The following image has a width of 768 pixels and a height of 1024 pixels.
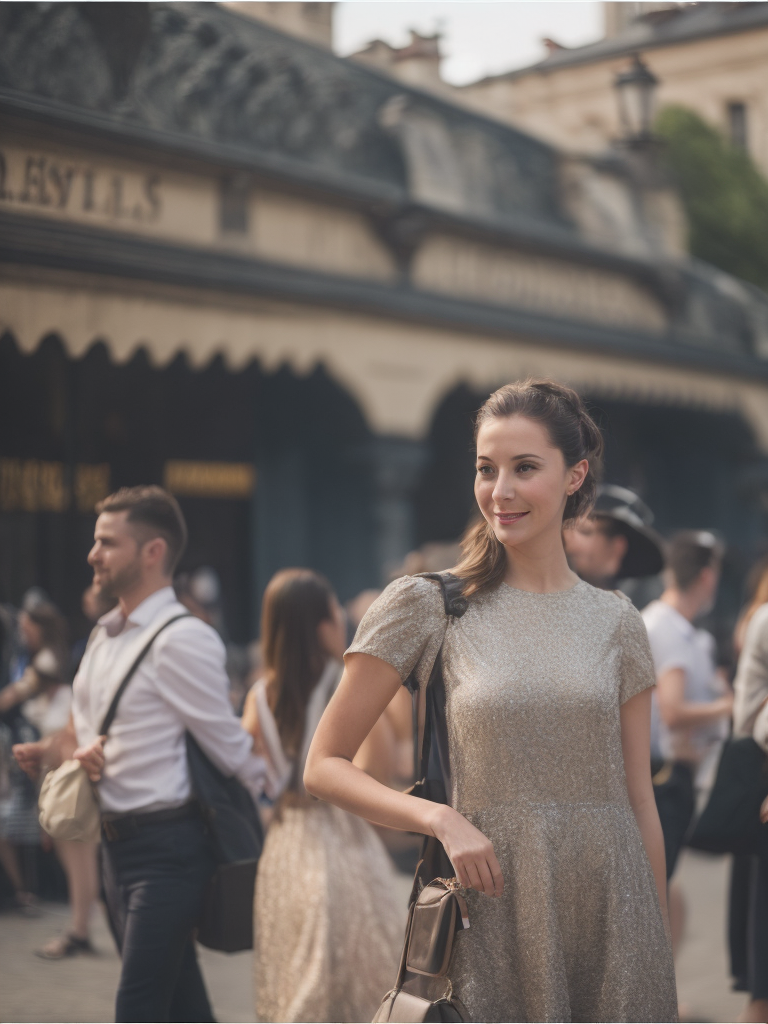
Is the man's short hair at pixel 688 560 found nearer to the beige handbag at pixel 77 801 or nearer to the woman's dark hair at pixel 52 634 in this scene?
the beige handbag at pixel 77 801

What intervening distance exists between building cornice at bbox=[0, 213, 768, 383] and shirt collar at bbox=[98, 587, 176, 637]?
10.9 ft

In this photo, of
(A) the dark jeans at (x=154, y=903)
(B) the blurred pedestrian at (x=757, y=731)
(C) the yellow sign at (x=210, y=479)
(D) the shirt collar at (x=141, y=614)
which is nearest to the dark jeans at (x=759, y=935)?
(B) the blurred pedestrian at (x=757, y=731)

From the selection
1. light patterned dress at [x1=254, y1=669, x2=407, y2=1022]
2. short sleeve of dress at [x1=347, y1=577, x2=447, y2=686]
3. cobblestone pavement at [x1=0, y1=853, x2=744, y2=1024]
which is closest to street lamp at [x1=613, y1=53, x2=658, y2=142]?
cobblestone pavement at [x1=0, y1=853, x2=744, y2=1024]

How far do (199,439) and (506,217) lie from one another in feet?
11.8

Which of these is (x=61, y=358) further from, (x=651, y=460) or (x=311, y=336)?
(x=651, y=460)

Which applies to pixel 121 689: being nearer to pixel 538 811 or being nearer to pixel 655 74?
pixel 538 811

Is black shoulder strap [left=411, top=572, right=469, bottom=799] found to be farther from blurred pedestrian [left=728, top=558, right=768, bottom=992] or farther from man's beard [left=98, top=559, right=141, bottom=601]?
blurred pedestrian [left=728, top=558, right=768, bottom=992]

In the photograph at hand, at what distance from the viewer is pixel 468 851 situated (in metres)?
2.30

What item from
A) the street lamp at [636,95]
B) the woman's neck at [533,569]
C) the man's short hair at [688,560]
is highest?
the street lamp at [636,95]

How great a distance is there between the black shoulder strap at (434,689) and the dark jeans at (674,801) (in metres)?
2.54

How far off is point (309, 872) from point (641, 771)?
2.00m

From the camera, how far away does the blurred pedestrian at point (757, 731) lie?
4.27 metres

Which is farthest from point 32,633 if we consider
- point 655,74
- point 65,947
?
point 655,74

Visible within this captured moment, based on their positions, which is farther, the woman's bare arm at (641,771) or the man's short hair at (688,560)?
the man's short hair at (688,560)
